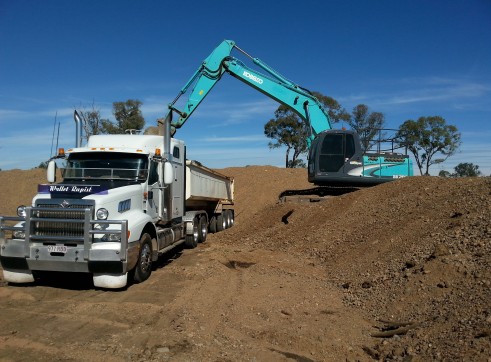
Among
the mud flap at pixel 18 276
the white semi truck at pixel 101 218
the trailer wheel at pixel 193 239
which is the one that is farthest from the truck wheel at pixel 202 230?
the mud flap at pixel 18 276

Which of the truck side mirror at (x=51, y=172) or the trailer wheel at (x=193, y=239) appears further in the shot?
the trailer wheel at (x=193, y=239)

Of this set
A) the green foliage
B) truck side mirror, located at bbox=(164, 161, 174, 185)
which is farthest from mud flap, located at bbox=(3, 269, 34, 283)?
the green foliage

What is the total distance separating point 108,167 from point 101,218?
1.96 m

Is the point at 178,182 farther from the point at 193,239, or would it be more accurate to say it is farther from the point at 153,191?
the point at 153,191

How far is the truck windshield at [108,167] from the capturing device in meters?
9.59

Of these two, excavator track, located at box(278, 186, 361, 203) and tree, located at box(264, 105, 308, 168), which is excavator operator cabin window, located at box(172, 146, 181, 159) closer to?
excavator track, located at box(278, 186, 361, 203)

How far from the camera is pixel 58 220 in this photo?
7941mm

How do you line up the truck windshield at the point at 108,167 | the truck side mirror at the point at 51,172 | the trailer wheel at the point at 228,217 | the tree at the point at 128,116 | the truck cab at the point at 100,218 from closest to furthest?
the truck cab at the point at 100,218 < the truck windshield at the point at 108,167 < the truck side mirror at the point at 51,172 < the trailer wheel at the point at 228,217 < the tree at the point at 128,116

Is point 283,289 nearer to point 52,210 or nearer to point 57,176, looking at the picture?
point 52,210

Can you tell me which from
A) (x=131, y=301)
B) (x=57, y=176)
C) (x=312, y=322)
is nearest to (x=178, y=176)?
(x=57, y=176)

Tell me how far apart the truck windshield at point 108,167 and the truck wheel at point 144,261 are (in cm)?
141

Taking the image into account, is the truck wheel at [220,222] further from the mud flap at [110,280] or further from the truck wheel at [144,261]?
the mud flap at [110,280]

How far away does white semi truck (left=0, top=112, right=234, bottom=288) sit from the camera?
25.7 feet

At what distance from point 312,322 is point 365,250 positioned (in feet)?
14.4
